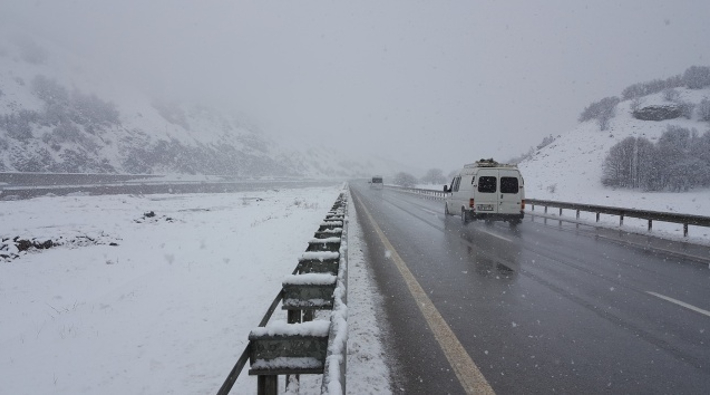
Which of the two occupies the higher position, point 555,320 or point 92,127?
point 92,127

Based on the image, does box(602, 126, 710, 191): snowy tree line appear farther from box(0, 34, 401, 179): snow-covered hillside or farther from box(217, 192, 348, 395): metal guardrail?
box(0, 34, 401, 179): snow-covered hillside

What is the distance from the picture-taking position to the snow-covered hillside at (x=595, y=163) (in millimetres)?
34469

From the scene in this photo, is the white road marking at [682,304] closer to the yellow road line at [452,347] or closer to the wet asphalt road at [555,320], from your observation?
the wet asphalt road at [555,320]

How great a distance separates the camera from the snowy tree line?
36.7 m

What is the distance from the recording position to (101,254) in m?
12.8

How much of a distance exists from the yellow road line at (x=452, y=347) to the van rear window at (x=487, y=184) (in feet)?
29.3

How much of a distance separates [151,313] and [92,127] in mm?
96348

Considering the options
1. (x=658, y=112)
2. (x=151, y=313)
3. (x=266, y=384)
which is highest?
(x=658, y=112)

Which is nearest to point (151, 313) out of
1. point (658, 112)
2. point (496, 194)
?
point (496, 194)

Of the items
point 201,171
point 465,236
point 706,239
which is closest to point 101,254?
point 465,236

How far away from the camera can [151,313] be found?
5.77 m

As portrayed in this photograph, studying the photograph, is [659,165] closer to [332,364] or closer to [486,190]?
[486,190]

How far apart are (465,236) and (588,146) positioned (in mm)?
58044

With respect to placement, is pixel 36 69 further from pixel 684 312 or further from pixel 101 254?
pixel 684 312
